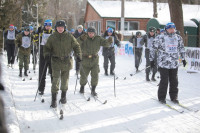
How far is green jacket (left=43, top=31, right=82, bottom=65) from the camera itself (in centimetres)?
548

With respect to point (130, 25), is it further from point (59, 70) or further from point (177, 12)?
point (59, 70)

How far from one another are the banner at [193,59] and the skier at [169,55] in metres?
4.76

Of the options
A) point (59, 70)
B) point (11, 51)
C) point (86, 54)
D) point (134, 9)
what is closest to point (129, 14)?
point (134, 9)

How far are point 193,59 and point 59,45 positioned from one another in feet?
23.8

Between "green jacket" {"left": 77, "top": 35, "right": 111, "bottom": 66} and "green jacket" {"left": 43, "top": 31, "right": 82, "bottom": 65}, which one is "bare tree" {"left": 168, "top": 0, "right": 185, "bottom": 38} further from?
"green jacket" {"left": 43, "top": 31, "right": 82, "bottom": 65}

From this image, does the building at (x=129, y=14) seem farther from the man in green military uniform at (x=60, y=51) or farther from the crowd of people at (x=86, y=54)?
the man in green military uniform at (x=60, y=51)

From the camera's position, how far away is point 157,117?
5.19 meters

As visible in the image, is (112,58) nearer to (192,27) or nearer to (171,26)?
(171,26)

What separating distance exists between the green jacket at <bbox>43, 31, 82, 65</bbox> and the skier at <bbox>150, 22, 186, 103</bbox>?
215 cm

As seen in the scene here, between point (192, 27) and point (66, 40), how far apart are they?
15.0m

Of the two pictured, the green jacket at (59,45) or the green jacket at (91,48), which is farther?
the green jacket at (91,48)

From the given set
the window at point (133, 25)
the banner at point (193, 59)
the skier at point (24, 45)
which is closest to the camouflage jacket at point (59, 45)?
the skier at point (24, 45)

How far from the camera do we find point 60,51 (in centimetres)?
551

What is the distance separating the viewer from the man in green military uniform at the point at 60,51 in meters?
5.48
